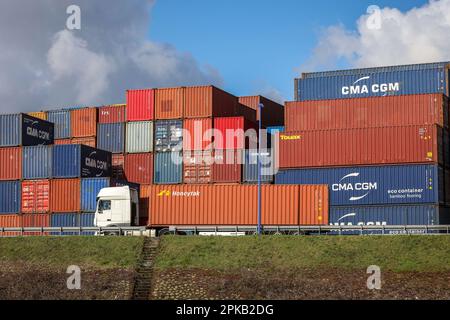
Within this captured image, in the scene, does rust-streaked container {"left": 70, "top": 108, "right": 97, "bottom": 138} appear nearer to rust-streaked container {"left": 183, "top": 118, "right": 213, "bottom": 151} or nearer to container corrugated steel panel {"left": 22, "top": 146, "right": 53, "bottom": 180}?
container corrugated steel panel {"left": 22, "top": 146, "right": 53, "bottom": 180}

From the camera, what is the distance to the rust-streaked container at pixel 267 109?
7438 cm

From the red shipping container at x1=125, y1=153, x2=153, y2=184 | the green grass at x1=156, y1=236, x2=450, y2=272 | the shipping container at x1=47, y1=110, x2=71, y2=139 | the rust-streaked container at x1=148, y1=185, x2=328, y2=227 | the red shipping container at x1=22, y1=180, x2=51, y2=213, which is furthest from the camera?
the shipping container at x1=47, y1=110, x2=71, y2=139

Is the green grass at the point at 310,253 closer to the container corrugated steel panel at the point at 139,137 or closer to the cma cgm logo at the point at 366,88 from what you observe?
the cma cgm logo at the point at 366,88

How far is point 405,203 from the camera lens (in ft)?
171

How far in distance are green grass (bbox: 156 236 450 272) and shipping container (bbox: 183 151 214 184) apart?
12.6 meters

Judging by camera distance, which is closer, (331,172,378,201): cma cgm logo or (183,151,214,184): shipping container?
(331,172,378,201): cma cgm logo

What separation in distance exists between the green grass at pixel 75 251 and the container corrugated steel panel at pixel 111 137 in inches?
660

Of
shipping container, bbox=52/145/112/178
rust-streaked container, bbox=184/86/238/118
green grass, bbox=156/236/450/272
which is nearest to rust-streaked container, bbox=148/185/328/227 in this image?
green grass, bbox=156/236/450/272

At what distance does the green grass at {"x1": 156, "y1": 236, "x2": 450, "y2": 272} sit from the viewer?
4291cm

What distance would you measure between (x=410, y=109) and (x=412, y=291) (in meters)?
19.5

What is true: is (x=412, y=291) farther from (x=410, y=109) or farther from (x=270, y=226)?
(x=410, y=109)

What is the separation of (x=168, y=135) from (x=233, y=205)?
48.2ft

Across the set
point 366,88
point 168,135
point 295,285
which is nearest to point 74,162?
point 168,135

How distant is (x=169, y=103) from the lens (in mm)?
64812
